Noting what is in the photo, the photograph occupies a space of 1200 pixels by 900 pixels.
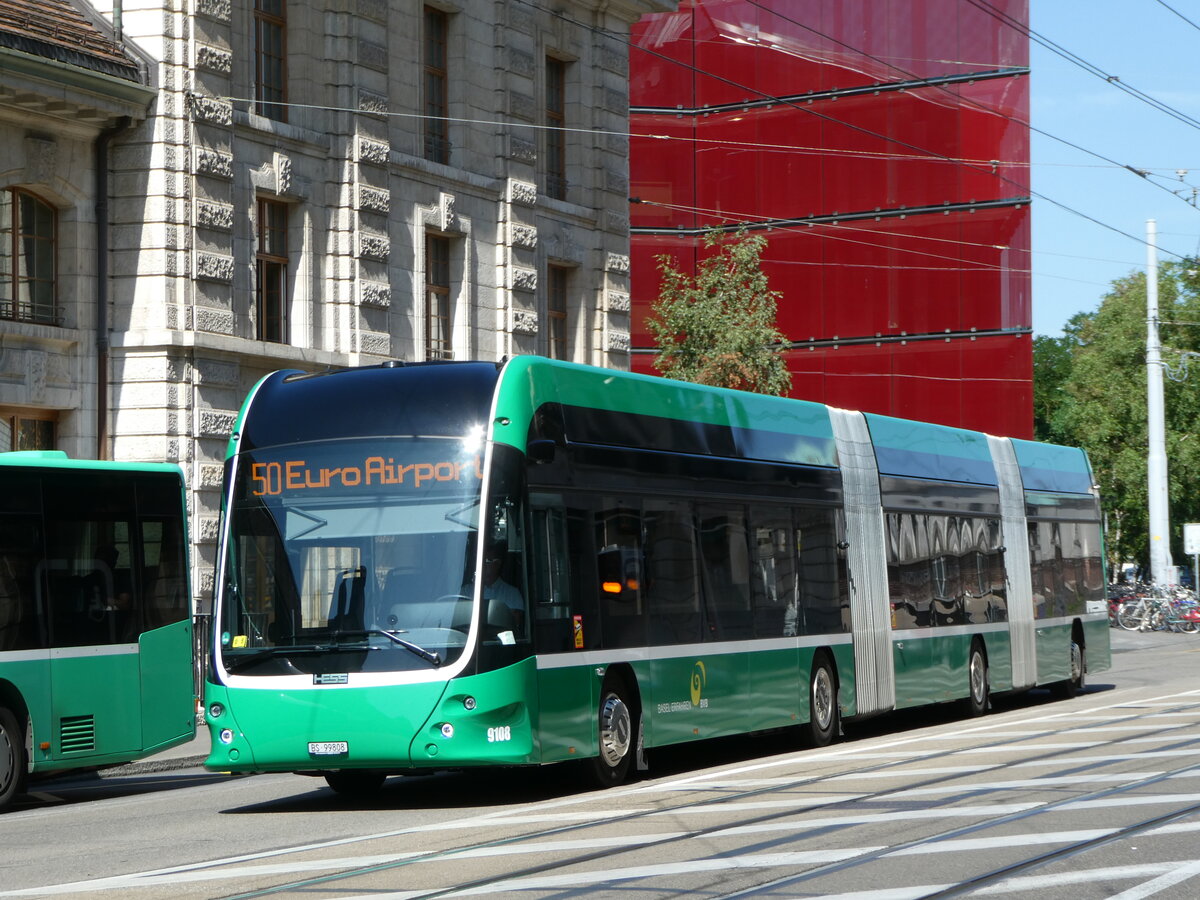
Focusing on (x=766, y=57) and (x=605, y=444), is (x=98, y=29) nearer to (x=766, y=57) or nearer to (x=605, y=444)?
(x=605, y=444)

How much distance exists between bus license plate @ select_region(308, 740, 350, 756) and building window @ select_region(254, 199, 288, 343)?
45.0 ft

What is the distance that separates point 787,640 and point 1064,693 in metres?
9.99

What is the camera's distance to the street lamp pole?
149 feet

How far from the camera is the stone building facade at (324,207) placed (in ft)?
77.2

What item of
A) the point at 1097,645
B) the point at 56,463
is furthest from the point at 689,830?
the point at 1097,645

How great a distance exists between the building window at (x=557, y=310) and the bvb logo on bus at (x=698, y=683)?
1724cm

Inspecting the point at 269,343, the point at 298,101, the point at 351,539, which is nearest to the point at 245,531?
the point at 351,539

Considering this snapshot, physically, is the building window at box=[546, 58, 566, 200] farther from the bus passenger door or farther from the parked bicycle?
the parked bicycle

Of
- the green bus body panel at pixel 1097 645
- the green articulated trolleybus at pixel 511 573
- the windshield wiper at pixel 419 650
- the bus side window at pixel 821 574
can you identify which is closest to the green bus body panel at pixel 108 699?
the green articulated trolleybus at pixel 511 573

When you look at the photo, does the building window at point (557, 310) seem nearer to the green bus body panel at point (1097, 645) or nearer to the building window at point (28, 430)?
the green bus body panel at point (1097, 645)

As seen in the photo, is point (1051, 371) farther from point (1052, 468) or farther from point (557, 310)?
point (1052, 468)

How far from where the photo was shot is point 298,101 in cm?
2642

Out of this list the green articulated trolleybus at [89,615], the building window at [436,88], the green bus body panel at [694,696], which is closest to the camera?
the green bus body panel at [694,696]

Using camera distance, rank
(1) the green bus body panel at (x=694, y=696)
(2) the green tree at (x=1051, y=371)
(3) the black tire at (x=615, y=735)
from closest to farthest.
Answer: (1) the green bus body panel at (x=694, y=696) < (3) the black tire at (x=615, y=735) < (2) the green tree at (x=1051, y=371)
